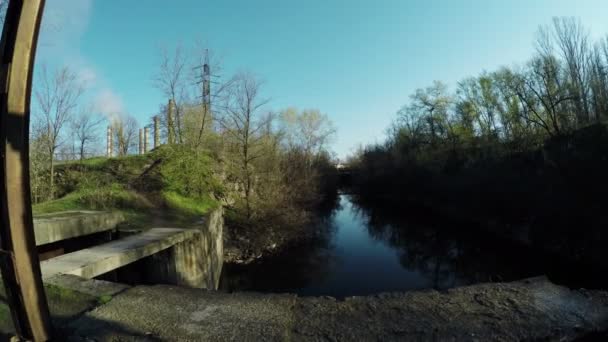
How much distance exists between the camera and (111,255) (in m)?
6.48

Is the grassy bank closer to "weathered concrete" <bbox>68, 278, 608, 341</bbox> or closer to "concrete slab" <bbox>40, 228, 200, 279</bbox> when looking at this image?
"concrete slab" <bbox>40, 228, 200, 279</bbox>

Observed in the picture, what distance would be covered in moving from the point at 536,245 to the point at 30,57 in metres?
21.1

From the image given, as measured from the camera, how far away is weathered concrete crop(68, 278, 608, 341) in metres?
2.69

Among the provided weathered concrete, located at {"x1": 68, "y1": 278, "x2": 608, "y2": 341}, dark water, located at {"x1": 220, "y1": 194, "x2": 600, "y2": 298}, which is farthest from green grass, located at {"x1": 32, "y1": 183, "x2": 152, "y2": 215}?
weathered concrete, located at {"x1": 68, "y1": 278, "x2": 608, "y2": 341}

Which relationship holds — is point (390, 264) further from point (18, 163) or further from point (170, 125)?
point (18, 163)

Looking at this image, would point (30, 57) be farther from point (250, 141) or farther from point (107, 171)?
point (107, 171)

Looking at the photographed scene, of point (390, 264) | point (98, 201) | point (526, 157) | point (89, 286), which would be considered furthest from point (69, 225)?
point (526, 157)

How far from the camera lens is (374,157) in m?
47.3

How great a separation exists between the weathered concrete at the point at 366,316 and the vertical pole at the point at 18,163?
686mm

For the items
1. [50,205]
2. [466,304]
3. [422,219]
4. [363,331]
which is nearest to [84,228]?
[50,205]

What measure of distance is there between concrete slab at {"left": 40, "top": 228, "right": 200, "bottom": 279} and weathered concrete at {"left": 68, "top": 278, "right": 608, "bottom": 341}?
238 cm

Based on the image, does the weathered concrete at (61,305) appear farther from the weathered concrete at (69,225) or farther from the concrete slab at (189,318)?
the weathered concrete at (69,225)

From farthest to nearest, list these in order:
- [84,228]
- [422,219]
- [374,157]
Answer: [374,157] → [422,219] → [84,228]

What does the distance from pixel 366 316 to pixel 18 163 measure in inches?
123
